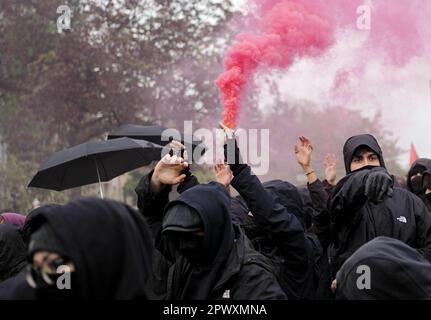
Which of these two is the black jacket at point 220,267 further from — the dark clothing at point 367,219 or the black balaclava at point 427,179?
the black balaclava at point 427,179

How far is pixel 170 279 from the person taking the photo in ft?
11.1

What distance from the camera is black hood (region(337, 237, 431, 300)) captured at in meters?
2.46

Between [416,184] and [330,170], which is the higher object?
[330,170]

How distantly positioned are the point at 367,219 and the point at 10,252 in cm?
214

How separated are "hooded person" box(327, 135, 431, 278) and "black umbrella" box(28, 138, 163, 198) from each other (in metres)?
2.96

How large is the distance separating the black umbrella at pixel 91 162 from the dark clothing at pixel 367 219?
297 cm

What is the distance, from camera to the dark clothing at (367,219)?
3.81 meters

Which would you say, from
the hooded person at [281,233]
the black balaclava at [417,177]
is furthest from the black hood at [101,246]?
the black balaclava at [417,177]

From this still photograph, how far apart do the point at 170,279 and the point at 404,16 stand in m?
4.09

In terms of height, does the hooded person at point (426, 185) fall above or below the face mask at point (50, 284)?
above

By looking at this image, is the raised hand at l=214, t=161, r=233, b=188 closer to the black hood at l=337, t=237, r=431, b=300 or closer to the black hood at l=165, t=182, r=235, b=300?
the black hood at l=165, t=182, r=235, b=300

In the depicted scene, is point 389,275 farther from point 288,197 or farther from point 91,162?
point 91,162

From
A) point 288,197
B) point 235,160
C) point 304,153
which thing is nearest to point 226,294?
point 235,160

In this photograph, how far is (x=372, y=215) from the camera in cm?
391
